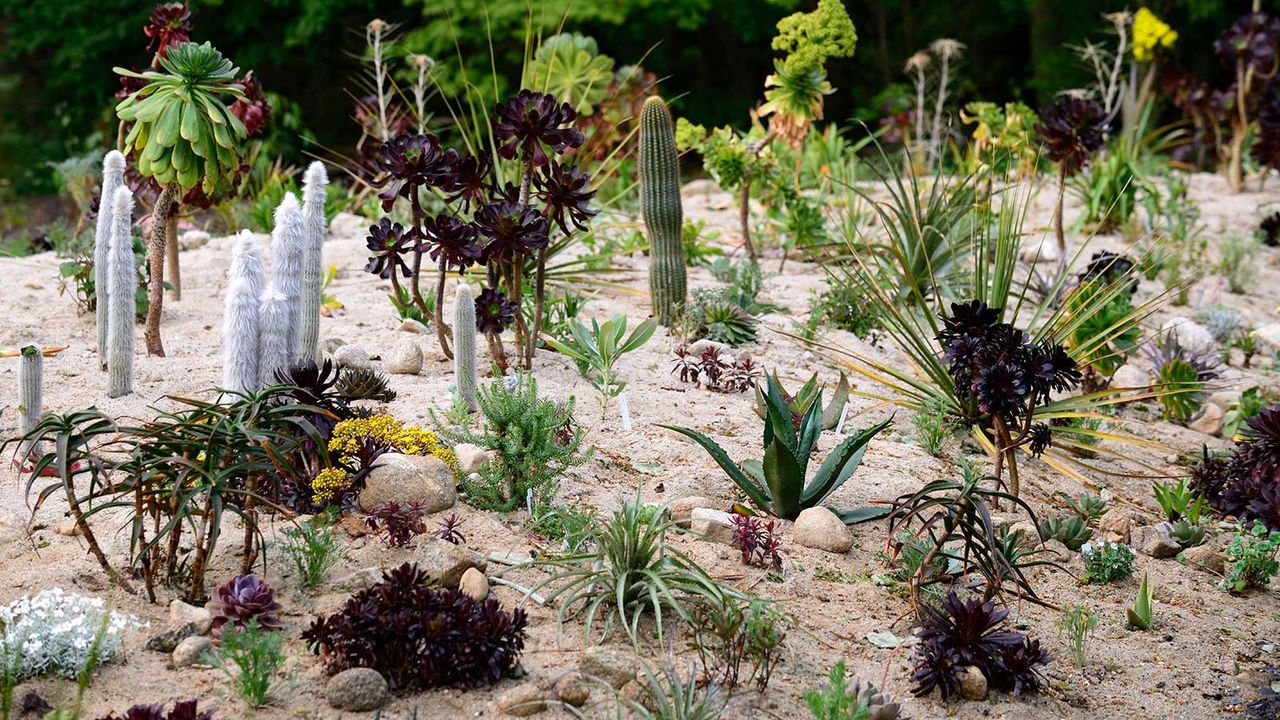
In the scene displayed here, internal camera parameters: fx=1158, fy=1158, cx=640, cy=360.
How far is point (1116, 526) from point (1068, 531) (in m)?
0.36

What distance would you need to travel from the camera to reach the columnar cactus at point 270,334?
13.7 feet

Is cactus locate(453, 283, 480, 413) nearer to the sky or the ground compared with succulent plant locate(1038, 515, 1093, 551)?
nearer to the sky

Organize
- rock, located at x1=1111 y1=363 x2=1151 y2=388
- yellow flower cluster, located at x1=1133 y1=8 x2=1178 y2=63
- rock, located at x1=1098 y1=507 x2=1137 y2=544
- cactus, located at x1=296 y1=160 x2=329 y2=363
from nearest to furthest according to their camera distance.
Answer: cactus, located at x1=296 y1=160 x2=329 y2=363
rock, located at x1=1098 y1=507 x2=1137 y2=544
rock, located at x1=1111 y1=363 x2=1151 y2=388
yellow flower cluster, located at x1=1133 y1=8 x2=1178 y2=63

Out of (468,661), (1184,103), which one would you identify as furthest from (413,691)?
(1184,103)

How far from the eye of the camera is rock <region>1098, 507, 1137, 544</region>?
466cm

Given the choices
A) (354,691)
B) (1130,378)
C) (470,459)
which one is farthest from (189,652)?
(1130,378)

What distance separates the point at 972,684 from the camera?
3.44 meters

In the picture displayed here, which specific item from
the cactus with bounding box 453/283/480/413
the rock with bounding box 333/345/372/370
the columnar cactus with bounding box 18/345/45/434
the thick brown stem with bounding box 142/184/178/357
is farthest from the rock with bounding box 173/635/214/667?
the thick brown stem with bounding box 142/184/178/357

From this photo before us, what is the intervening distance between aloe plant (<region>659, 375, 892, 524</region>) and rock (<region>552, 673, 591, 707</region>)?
1164 millimetres

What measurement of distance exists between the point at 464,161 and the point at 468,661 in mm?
2320

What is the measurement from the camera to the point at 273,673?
316 centimetres

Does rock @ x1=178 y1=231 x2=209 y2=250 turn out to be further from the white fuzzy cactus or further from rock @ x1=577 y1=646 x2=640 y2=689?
rock @ x1=577 y1=646 x2=640 y2=689

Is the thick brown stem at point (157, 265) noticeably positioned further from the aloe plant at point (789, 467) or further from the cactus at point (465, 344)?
the aloe plant at point (789, 467)

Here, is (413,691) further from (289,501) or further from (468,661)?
(289,501)
